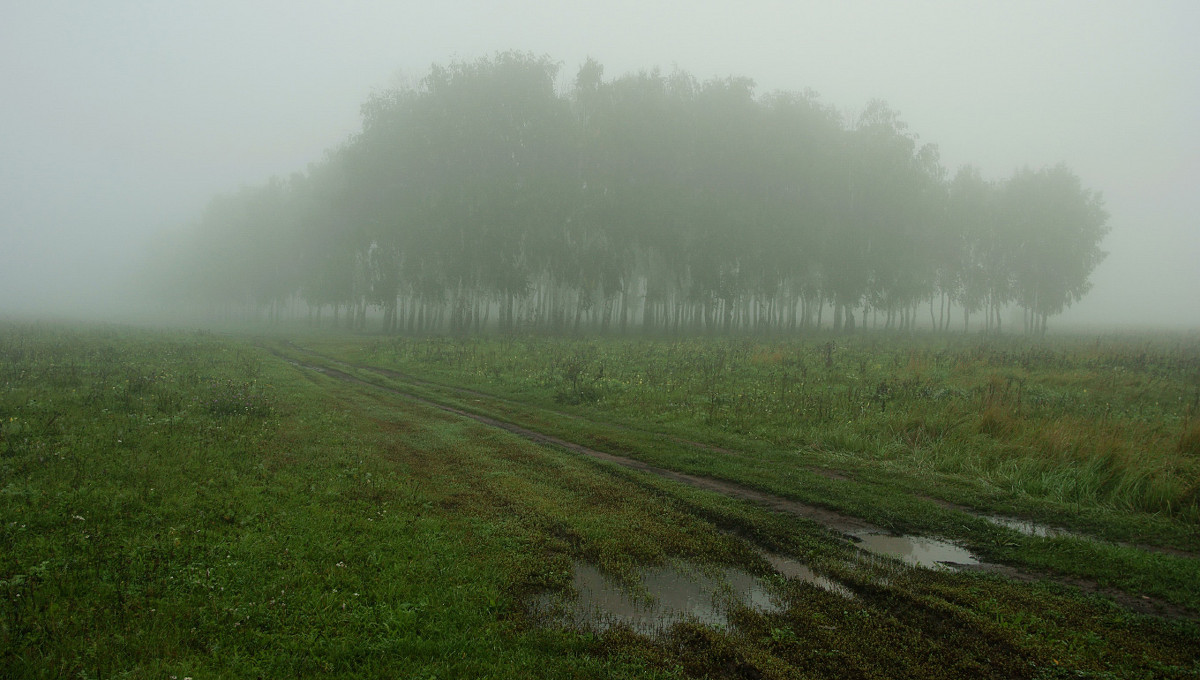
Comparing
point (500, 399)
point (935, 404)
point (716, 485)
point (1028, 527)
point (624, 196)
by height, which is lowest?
point (500, 399)

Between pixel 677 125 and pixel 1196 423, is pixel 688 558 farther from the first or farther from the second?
pixel 677 125

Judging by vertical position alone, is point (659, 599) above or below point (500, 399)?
above

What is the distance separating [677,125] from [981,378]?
34.4m

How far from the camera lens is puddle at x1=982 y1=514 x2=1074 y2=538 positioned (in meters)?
7.63

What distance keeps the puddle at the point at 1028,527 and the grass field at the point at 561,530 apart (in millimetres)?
237

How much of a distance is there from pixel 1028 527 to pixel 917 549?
7.41 ft

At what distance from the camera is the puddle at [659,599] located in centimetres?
522

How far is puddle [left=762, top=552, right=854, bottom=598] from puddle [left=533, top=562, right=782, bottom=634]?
483 millimetres

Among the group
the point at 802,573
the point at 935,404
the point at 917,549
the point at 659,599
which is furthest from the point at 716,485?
the point at 935,404

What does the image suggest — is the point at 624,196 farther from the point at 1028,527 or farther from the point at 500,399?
the point at 1028,527

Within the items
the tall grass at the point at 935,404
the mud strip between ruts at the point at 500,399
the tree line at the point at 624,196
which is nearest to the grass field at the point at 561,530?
the tall grass at the point at 935,404

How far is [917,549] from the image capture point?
7.12 meters

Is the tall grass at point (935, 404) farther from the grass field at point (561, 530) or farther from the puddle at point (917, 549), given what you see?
the puddle at point (917, 549)

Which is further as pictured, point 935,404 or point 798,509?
point 935,404
